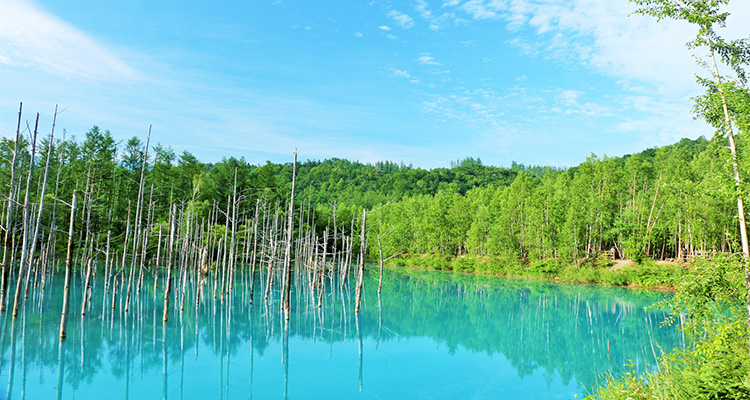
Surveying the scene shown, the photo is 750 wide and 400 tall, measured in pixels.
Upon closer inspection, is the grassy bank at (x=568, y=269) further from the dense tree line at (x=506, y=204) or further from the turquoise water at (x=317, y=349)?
the turquoise water at (x=317, y=349)

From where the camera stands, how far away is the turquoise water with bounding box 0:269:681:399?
9195 millimetres

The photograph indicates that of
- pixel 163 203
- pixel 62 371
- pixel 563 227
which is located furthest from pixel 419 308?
pixel 163 203

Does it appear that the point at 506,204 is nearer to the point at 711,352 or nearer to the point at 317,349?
the point at 317,349

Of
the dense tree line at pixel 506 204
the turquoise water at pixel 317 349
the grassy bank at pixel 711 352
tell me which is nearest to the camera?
the grassy bank at pixel 711 352

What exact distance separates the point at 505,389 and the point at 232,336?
331 inches

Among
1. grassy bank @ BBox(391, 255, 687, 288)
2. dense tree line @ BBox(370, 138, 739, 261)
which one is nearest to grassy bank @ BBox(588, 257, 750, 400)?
grassy bank @ BBox(391, 255, 687, 288)

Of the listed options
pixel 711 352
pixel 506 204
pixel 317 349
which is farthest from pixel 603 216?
pixel 711 352

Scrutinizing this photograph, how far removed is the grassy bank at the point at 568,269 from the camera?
28202 millimetres

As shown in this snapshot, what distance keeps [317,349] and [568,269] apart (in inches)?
1060

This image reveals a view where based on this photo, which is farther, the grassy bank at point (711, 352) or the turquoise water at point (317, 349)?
the turquoise water at point (317, 349)

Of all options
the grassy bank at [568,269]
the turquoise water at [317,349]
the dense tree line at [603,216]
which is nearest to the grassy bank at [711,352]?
the turquoise water at [317,349]

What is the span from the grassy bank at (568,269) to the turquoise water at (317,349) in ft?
27.5

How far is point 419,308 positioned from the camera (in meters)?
20.9

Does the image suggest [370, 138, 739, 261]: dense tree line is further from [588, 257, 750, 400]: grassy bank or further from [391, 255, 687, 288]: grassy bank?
[588, 257, 750, 400]: grassy bank
